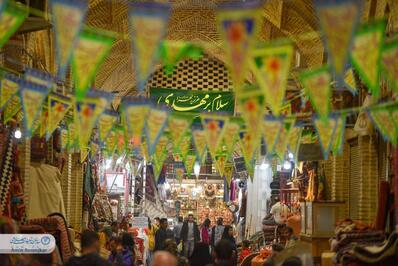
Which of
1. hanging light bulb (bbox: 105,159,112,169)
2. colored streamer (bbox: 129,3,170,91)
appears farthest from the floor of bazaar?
hanging light bulb (bbox: 105,159,112,169)

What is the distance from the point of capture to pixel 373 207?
11.3 m

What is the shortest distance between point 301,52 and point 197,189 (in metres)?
17.9

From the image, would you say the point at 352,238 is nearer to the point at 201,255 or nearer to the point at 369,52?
the point at 369,52

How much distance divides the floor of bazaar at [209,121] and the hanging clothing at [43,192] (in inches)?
0.9

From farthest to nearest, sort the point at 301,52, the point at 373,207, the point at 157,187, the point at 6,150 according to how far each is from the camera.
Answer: the point at 157,187
the point at 301,52
the point at 373,207
the point at 6,150

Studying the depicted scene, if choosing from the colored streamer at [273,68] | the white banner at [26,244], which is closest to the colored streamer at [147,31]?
the colored streamer at [273,68]

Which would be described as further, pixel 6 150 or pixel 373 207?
pixel 373 207

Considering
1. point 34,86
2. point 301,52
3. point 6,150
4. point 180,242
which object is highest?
point 301,52

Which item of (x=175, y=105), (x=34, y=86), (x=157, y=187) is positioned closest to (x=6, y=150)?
(x=34, y=86)

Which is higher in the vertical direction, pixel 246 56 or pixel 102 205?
pixel 246 56

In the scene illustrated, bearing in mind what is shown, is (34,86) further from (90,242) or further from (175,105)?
(175,105)

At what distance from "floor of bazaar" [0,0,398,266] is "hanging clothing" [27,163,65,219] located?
0.07 feet

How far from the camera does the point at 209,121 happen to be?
1108 centimetres

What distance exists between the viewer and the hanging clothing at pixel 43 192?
1168cm
